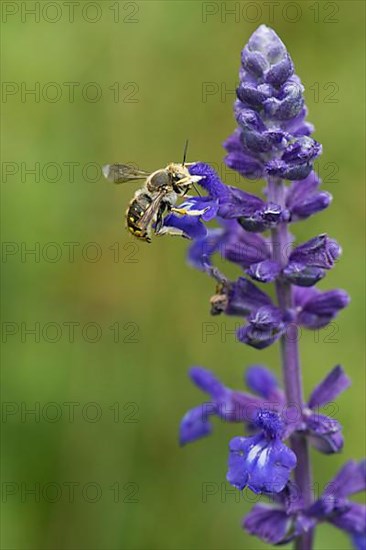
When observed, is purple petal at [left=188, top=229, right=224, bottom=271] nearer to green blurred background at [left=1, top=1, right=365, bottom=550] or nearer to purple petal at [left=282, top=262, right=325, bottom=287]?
purple petal at [left=282, top=262, right=325, bottom=287]

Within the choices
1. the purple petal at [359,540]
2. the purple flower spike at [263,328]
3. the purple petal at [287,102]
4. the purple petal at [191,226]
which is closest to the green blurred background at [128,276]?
the purple petal at [359,540]

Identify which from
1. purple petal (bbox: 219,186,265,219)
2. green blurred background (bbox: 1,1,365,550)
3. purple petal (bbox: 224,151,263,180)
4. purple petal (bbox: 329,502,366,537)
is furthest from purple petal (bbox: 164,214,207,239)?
green blurred background (bbox: 1,1,365,550)

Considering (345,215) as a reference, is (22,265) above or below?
below

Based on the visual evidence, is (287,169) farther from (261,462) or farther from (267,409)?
(261,462)

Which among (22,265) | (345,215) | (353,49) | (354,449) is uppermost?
(353,49)

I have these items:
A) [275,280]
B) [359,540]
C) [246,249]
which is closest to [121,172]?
[246,249]

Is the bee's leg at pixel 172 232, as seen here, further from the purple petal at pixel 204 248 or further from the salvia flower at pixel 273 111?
the salvia flower at pixel 273 111

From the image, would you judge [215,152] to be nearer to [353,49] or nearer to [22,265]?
[353,49]

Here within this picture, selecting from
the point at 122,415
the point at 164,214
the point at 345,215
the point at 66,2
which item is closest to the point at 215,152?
the point at 345,215
